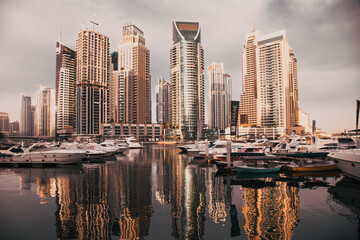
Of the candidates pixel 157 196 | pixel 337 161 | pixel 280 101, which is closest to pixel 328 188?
pixel 337 161

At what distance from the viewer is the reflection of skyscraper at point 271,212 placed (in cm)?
1279

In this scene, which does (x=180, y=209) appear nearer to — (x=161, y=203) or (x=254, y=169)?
(x=161, y=203)

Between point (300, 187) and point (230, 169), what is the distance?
11.0 metres

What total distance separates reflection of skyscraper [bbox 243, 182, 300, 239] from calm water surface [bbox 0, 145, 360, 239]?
0.05 m

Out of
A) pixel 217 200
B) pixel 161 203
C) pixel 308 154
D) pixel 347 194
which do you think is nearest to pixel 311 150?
pixel 308 154

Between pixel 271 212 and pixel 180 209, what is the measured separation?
253 inches

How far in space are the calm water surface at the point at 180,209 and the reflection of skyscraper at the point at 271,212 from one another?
5 centimetres

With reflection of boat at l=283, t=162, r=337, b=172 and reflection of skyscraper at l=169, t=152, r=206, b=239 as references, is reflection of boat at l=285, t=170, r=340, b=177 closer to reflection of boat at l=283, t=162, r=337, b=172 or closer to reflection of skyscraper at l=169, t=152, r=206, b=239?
reflection of boat at l=283, t=162, r=337, b=172

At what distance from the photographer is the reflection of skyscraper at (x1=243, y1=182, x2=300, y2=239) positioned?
1279cm

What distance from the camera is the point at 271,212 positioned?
15852mm

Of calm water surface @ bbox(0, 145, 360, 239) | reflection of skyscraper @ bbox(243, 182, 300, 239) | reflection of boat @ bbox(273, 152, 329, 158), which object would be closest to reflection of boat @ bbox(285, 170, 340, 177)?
calm water surface @ bbox(0, 145, 360, 239)

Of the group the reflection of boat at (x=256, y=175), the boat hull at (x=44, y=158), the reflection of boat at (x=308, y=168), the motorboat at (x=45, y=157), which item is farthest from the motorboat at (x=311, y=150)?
the boat hull at (x=44, y=158)

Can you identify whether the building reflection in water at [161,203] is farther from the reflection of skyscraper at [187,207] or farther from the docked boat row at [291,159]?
the docked boat row at [291,159]

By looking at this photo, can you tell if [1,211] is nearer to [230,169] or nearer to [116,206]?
[116,206]
